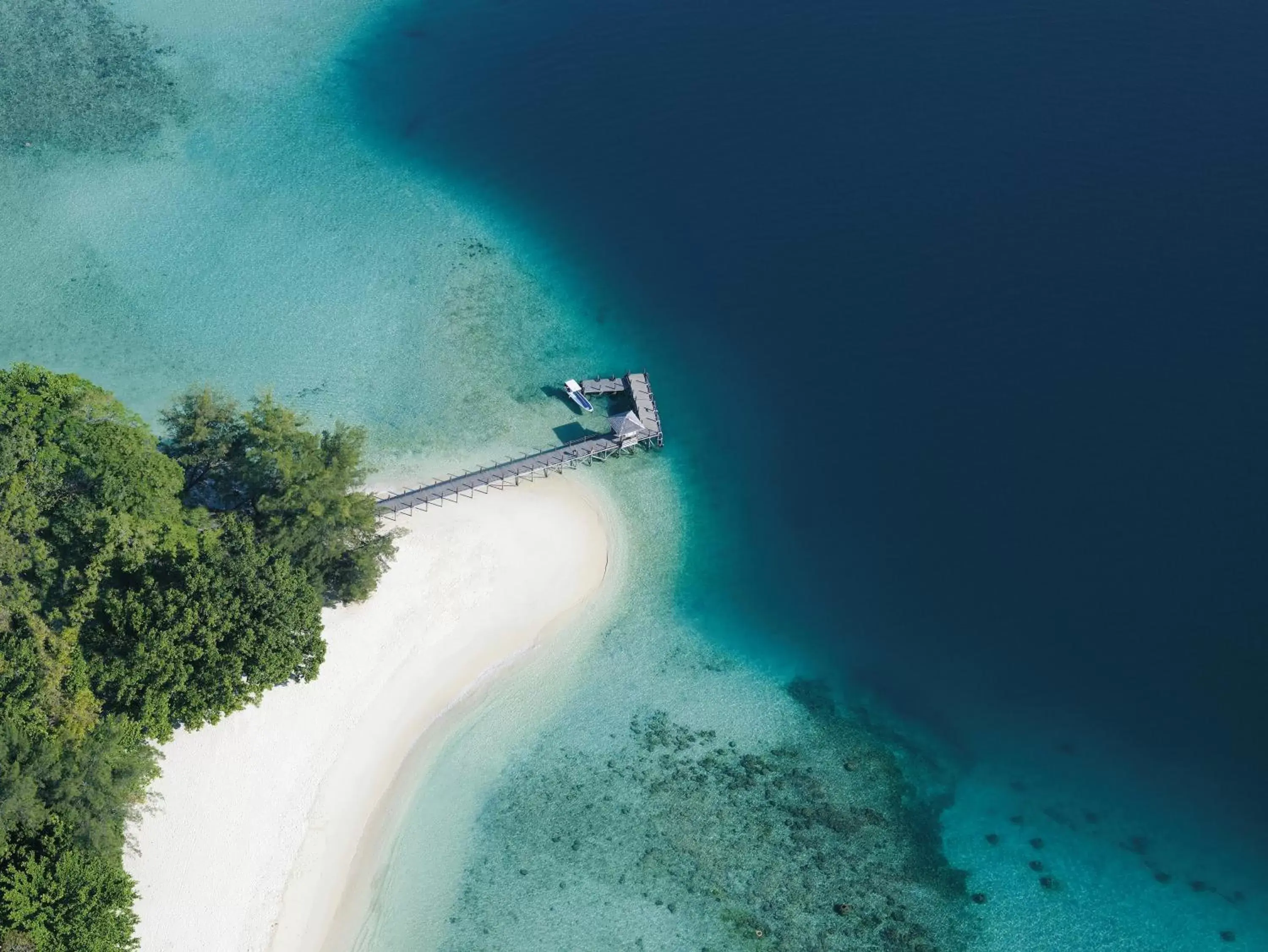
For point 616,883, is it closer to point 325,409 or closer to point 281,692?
point 281,692

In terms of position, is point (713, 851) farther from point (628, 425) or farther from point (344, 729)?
point (628, 425)

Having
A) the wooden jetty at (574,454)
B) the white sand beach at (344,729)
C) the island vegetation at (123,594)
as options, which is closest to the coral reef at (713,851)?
the white sand beach at (344,729)

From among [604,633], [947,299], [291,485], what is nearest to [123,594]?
[291,485]

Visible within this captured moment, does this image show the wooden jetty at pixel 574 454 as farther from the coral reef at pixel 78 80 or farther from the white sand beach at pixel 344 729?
the coral reef at pixel 78 80

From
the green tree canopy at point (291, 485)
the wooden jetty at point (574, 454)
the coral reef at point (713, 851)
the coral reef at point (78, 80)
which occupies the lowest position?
the coral reef at point (713, 851)

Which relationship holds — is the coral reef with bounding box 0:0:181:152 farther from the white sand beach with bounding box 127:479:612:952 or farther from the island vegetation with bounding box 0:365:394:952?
the white sand beach with bounding box 127:479:612:952
